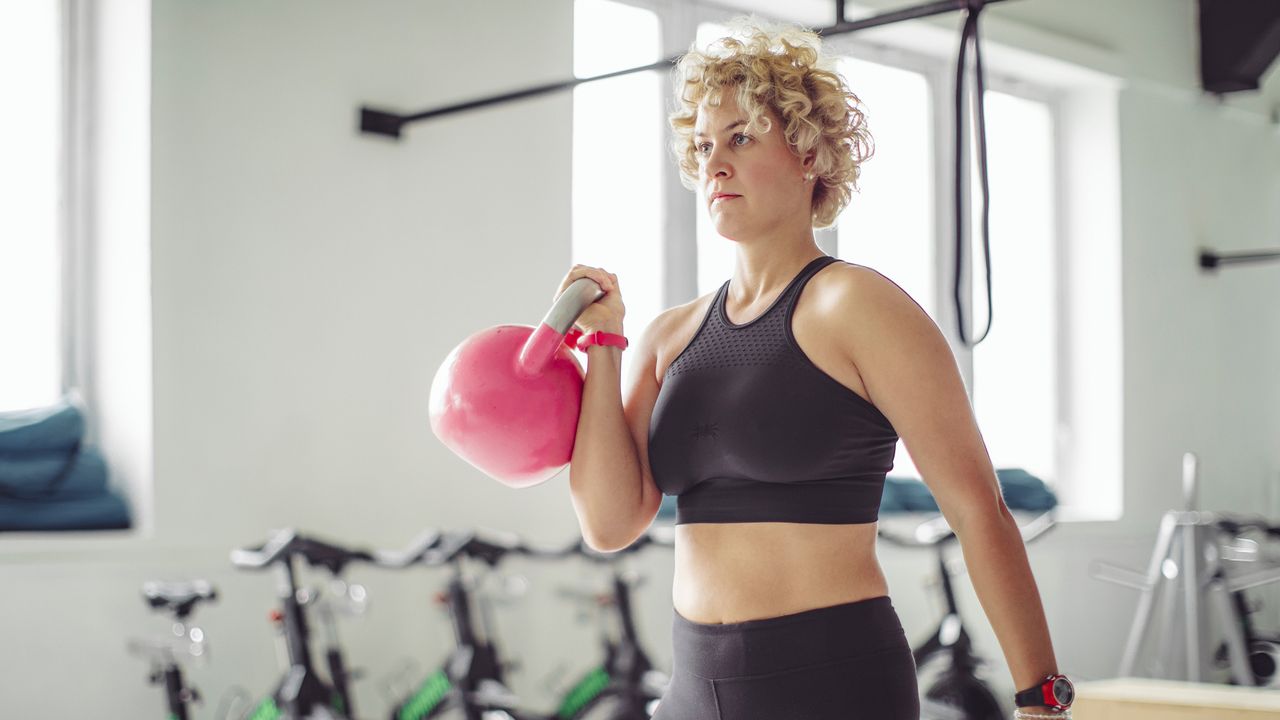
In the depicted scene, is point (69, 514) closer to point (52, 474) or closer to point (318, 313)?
point (52, 474)

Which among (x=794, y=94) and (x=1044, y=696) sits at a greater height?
(x=794, y=94)

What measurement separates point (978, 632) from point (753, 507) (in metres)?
4.86

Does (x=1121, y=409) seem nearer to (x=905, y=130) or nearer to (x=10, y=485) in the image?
(x=905, y=130)

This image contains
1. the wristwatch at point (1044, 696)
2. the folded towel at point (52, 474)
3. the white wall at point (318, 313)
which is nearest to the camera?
the wristwatch at point (1044, 696)

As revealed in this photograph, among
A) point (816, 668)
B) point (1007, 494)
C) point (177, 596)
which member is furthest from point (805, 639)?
point (1007, 494)

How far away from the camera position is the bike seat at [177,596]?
304 cm

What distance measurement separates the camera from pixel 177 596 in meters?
3.05

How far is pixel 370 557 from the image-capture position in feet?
11.1

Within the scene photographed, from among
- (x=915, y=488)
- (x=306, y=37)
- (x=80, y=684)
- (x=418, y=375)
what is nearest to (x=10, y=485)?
(x=80, y=684)

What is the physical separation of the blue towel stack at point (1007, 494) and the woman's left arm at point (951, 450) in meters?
4.35

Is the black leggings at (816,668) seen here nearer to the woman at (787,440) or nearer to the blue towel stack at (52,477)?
the woman at (787,440)

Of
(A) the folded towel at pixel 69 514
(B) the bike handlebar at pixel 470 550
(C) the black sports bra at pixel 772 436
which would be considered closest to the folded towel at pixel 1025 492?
(B) the bike handlebar at pixel 470 550

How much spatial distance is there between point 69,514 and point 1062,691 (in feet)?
9.45

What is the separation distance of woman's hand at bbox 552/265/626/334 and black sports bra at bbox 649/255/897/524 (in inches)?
4.8
